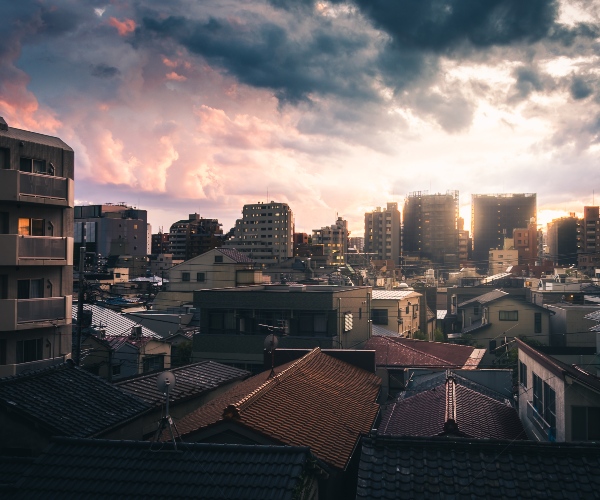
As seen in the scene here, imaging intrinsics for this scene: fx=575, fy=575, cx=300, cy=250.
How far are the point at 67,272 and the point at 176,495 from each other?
59.0ft

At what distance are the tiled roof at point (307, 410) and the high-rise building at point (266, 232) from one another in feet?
391

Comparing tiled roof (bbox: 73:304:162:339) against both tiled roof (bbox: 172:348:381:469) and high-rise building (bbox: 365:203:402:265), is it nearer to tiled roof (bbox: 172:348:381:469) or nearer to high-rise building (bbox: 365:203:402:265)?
tiled roof (bbox: 172:348:381:469)

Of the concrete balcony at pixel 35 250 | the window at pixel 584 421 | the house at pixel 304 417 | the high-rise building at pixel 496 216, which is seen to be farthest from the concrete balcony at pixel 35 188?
the high-rise building at pixel 496 216

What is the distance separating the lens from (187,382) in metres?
21.1

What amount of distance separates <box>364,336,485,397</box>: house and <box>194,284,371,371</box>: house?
2.36m

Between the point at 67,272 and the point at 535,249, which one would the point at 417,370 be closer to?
the point at 67,272

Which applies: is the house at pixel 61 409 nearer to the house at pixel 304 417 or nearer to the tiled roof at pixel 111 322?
the house at pixel 304 417

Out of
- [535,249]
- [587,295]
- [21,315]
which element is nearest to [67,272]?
[21,315]

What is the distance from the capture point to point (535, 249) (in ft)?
456

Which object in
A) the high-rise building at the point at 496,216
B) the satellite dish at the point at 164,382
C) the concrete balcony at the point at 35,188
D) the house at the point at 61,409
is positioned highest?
the high-rise building at the point at 496,216

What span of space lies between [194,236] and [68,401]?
5157 inches

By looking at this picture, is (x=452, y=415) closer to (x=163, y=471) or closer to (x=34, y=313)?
(x=163, y=471)

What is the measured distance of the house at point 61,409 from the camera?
13.7 meters

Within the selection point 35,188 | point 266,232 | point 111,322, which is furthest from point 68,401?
point 266,232
